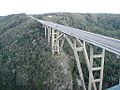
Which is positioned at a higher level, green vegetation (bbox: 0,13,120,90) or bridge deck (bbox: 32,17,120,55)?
bridge deck (bbox: 32,17,120,55)

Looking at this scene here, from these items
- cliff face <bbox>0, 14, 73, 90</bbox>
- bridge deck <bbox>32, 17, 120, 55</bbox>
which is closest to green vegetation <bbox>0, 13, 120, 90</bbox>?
cliff face <bbox>0, 14, 73, 90</bbox>

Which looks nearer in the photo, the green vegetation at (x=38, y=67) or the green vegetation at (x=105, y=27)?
the green vegetation at (x=38, y=67)

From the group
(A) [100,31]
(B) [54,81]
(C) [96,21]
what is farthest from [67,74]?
(C) [96,21]

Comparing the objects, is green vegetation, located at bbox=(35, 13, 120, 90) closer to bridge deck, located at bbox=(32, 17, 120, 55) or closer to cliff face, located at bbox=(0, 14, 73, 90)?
cliff face, located at bbox=(0, 14, 73, 90)

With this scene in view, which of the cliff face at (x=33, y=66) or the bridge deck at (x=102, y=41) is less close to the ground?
the bridge deck at (x=102, y=41)

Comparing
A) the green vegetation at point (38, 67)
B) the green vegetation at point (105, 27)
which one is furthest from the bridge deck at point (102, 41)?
the green vegetation at point (105, 27)

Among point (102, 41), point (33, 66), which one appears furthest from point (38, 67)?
point (102, 41)

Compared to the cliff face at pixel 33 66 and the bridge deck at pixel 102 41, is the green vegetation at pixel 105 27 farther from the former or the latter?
the bridge deck at pixel 102 41

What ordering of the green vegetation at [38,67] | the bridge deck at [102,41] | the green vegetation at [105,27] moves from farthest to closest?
the green vegetation at [105,27]
the green vegetation at [38,67]
the bridge deck at [102,41]
